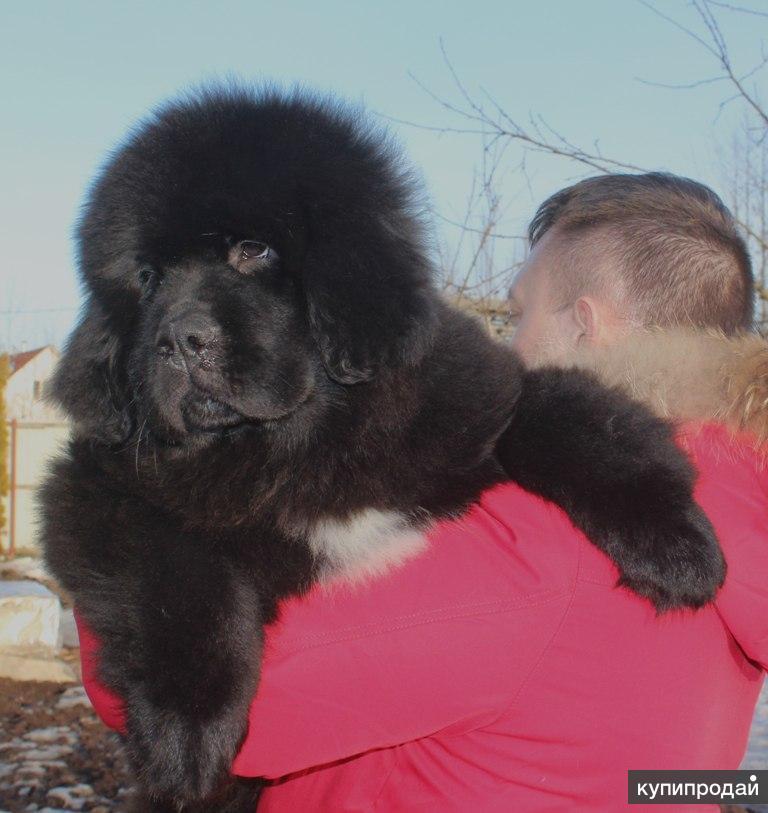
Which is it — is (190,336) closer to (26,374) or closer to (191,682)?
(191,682)

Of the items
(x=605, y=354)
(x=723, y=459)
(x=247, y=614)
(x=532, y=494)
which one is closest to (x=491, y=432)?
(x=532, y=494)

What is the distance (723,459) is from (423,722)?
744 mm

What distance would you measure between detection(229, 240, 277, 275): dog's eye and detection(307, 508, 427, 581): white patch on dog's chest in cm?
54

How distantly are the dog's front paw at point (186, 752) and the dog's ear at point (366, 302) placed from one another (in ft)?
2.26

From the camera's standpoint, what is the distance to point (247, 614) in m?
1.55

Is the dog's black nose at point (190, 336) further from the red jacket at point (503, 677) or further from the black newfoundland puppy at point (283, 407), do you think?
the red jacket at point (503, 677)

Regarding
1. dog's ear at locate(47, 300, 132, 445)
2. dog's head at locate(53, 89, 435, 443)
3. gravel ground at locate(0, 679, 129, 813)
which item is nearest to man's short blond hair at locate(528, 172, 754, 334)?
dog's head at locate(53, 89, 435, 443)

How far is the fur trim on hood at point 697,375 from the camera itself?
1.60m

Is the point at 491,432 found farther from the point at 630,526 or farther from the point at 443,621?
the point at 443,621

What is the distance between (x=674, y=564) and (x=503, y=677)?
1.23 feet

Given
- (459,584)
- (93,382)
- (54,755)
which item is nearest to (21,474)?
(54,755)

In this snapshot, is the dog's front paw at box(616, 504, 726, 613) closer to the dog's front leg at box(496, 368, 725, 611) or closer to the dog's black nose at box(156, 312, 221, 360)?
the dog's front leg at box(496, 368, 725, 611)

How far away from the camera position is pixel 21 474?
1304cm

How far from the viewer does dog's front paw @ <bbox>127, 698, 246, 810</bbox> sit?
4.85 feet
